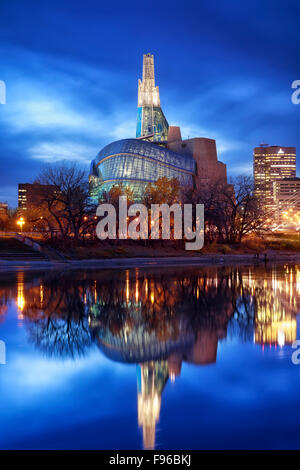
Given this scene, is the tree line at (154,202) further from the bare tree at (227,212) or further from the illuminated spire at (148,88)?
the illuminated spire at (148,88)

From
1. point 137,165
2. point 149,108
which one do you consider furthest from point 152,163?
point 149,108

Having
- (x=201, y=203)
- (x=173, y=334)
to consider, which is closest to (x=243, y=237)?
(x=201, y=203)

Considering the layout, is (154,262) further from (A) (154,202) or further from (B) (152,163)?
(B) (152,163)

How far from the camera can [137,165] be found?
98125 millimetres

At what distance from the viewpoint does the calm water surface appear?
17.1 ft

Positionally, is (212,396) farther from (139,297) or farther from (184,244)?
(184,244)

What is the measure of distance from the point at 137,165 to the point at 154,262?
59.3m

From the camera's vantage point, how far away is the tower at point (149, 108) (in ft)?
469

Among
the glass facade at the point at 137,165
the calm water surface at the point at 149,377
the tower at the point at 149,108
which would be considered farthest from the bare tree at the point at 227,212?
the tower at the point at 149,108

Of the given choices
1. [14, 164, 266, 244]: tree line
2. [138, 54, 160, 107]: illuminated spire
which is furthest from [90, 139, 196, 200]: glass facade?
[138, 54, 160, 107]: illuminated spire

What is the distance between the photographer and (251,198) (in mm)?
58875

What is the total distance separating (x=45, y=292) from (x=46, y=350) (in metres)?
9.30

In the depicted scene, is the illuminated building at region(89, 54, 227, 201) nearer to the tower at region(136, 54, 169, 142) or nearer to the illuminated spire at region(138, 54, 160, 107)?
the tower at region(136, 54, 169, 142)

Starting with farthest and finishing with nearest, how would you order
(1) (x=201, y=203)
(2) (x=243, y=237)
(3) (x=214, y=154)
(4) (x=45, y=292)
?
(3) (x=214, y=154) → (2) (x=243, y=237) → (1) (x=201, y=203) → (4) (x=45, y=292)
